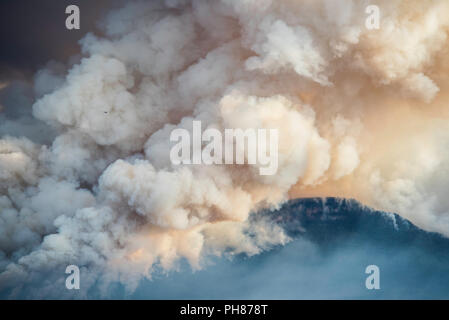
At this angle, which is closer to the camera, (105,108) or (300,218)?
(105,108)

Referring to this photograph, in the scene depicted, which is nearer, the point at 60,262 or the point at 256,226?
the point at 60,262

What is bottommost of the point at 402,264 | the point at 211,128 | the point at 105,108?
the point at 402,264

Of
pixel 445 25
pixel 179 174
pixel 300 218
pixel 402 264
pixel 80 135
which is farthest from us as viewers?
pixel 402 264

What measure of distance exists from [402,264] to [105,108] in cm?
1654

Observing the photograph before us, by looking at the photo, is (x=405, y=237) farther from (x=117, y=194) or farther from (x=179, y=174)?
(x=117, y=194)

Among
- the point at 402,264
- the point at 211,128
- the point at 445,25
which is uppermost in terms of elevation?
the point at 445,25

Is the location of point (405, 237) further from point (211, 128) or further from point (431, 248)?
point (211, 128)

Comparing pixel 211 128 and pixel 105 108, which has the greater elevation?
pixel 105 108

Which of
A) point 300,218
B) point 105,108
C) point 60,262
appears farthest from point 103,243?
point 300,218

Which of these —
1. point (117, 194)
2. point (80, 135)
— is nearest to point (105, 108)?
point (80, 135)

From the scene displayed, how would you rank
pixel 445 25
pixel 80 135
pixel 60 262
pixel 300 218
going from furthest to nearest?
pixel 300 218 < pixel 80 135 < pixel 60 262 < pixel 445 25

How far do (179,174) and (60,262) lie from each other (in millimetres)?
6471

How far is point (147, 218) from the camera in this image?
58.1 ft

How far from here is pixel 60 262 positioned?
60.0 feet
